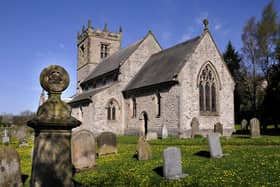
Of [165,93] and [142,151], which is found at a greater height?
[165,93]

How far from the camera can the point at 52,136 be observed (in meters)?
4.59

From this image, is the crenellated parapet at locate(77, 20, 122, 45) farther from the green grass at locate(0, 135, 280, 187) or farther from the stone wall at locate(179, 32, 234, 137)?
the green grass at locate(0, 135, 280, 187)

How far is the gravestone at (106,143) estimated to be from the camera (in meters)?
13.1

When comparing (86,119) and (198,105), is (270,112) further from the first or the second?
(86,119)

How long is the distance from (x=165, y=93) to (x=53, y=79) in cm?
1862

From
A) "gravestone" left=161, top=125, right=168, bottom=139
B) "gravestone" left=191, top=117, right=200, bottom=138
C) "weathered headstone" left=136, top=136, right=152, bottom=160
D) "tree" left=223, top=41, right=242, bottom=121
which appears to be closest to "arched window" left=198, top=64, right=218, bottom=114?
"gravestone" left=191, top=117, right=200, bottom=138

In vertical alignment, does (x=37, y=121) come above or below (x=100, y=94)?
below

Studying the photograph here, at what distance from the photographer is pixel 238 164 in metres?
9.19

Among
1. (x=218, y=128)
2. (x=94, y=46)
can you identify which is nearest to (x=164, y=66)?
(x=218, y=128)

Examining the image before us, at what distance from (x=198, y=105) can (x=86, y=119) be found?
490 inches

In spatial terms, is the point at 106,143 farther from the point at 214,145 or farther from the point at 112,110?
the point at 112,110

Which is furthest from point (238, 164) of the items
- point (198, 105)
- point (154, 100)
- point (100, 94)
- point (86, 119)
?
point (86, 119)

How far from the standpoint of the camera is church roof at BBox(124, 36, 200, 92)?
75.5 ft

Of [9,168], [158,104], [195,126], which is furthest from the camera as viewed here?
[158,104]
